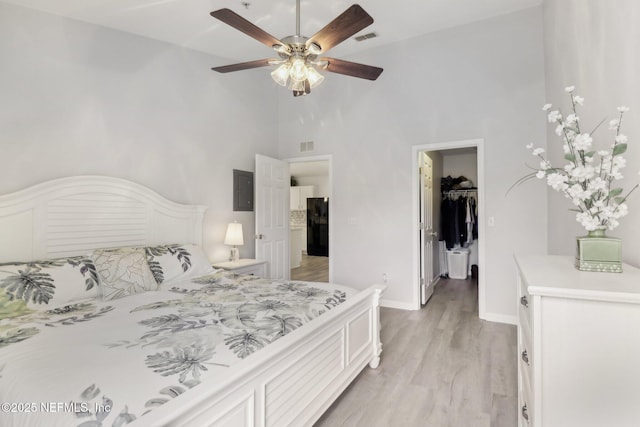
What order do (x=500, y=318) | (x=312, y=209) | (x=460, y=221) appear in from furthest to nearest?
(x=312, y=209) → (x=460, y=221) → (x=500, y=318)

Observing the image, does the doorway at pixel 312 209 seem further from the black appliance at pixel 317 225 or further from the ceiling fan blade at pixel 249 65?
the ceiling fan blade at pixel 249 65

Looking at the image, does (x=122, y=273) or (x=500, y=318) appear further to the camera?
(x=500, y=318)

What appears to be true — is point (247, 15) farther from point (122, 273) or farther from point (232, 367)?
point (232, 367)

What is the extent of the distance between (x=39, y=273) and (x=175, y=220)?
1366mm

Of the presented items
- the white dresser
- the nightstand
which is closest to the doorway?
the nightstand

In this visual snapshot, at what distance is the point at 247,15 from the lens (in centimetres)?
312

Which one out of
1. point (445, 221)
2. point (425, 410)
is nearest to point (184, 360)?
point (425, 410)

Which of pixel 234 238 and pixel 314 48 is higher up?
pixel 314 48

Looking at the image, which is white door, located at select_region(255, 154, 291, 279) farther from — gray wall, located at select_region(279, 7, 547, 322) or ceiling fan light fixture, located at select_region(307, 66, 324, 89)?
ceiling fan light fixture, located at select_region(307, 66, 324, 89)

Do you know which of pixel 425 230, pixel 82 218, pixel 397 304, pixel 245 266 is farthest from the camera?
pixel 425 230

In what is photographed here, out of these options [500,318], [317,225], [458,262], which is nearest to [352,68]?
[500,318]

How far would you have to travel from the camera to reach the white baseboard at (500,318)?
3394mm

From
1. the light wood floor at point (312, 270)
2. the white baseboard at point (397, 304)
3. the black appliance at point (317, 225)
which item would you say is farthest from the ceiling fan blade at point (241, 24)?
the black appliance at point (317, 225)

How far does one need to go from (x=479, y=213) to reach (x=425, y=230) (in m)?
0.75
